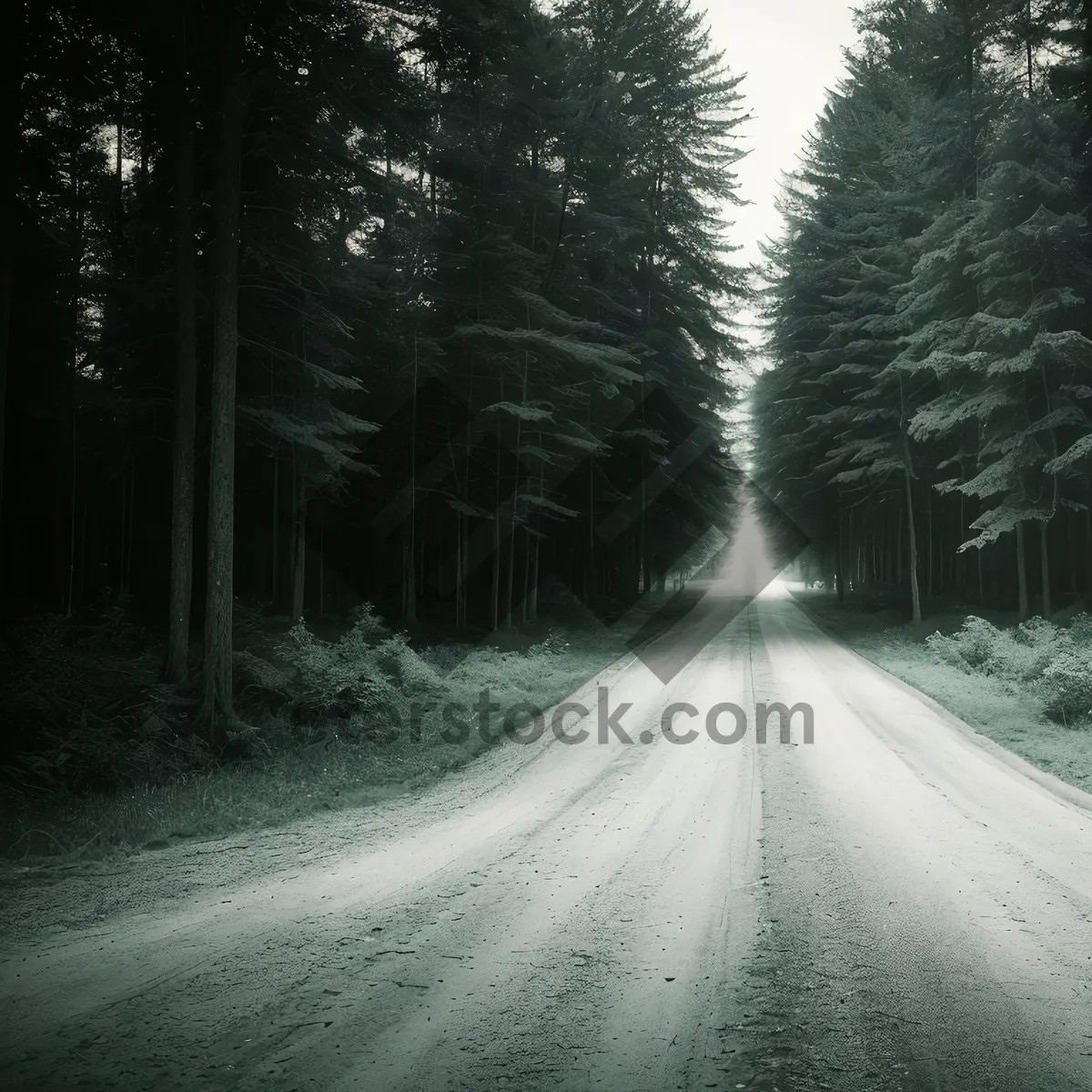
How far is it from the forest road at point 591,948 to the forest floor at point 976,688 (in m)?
2.06

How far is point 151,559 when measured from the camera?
3061cm

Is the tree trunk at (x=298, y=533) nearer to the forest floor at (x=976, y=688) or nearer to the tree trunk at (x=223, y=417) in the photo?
the tree trunk at (x=223, y=417)

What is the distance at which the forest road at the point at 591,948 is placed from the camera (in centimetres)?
377

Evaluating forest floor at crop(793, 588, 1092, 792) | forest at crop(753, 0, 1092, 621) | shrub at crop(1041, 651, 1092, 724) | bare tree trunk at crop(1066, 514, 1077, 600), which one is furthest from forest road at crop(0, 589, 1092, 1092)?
Answer: bare tree trunk at crop(1066, 514, 1077, 600)

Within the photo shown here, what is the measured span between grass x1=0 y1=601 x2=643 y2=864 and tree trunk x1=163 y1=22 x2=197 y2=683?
1.38 meters

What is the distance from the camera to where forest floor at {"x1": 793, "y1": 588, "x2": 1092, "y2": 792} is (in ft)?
33.9

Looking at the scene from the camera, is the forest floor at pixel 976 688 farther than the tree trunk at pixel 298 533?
No

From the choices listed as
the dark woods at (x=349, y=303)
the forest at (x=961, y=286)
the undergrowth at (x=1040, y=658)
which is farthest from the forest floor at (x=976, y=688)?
the dark woods at (x=349, y=303)

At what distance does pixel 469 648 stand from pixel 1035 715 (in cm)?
1318

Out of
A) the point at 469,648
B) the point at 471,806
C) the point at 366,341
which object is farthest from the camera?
the point at 366,341

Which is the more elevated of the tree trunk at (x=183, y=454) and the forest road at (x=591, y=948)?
the tree trunk at (x=183, y=454)

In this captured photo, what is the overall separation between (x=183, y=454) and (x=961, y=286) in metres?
21.5

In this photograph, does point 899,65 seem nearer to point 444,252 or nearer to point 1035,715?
point 444,252

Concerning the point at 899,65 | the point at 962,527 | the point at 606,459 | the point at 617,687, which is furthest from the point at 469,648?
the point at 899,65
